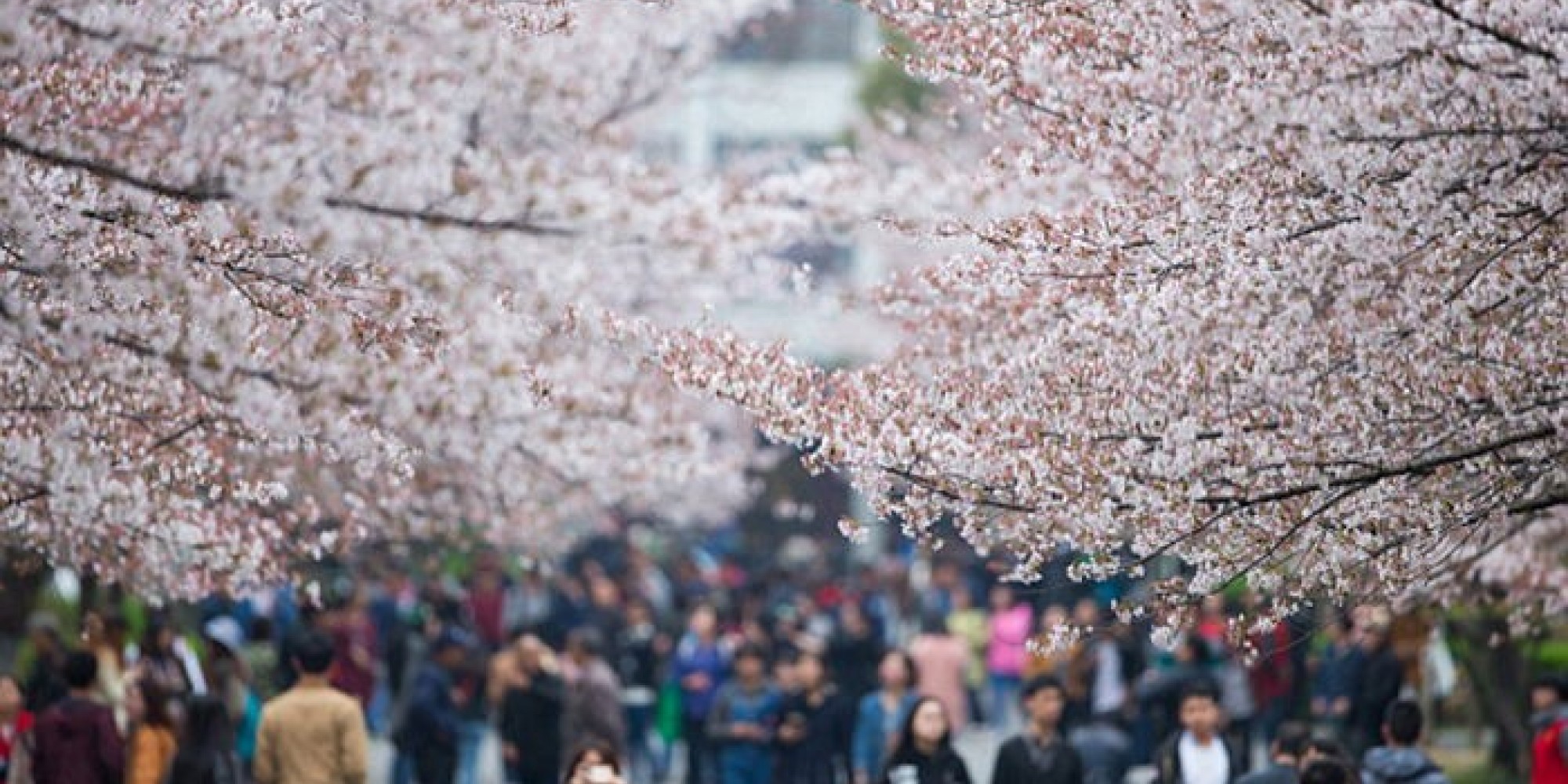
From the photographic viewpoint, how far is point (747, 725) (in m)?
17.5

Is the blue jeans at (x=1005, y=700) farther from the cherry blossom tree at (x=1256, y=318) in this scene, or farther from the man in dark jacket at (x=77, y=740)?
the cherry blossom tree at (x=1256, y=318)

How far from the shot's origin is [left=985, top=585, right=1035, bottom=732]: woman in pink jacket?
76.3ft

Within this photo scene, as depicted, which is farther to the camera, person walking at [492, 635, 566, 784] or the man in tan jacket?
person walking at [492, 635, 566, 784]

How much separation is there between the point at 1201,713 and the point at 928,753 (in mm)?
1308

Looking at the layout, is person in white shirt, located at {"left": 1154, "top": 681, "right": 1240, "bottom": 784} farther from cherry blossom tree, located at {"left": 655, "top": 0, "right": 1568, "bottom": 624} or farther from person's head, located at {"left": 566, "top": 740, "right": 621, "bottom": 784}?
person's head, located at {"left": 566, "top": 740, "right": 621, "bottom": 784}

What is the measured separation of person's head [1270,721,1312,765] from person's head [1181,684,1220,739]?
0.32 metres

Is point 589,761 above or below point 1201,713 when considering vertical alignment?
below

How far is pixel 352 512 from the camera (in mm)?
11562

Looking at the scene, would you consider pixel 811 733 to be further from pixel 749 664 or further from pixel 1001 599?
pixel 1001 599

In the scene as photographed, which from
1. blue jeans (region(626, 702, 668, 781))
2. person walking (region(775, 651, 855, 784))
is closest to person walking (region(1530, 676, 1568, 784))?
person walking (region(775, 651, 855, 784))

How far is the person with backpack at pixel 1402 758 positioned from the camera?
452 inches

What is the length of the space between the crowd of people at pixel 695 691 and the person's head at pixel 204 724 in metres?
0.02

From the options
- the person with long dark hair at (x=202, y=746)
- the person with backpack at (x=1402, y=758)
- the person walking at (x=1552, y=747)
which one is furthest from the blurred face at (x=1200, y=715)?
the person with long dark hair at (x=202, y=746)

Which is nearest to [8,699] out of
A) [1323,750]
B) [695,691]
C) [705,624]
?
[1323,750]
